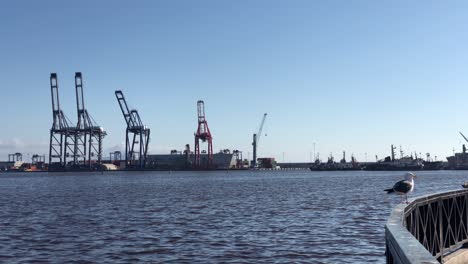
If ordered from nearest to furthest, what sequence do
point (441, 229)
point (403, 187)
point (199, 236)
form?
1. point (441, 229)
2. point (403, 187)
3. point (199, 236)

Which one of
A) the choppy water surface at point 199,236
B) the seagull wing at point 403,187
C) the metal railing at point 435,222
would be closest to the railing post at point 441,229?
the metal railing at point 435,222

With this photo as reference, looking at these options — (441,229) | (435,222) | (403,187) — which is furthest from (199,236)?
(435,222)

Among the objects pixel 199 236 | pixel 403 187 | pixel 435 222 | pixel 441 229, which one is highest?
pixel 403 187

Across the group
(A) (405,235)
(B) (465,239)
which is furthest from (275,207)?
(A) (405,235)

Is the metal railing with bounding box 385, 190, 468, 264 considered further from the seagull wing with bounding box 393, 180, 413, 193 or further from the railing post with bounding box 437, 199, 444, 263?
the seagull wing with bounding box 393, 180, 413, 193

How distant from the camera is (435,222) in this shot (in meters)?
12.7

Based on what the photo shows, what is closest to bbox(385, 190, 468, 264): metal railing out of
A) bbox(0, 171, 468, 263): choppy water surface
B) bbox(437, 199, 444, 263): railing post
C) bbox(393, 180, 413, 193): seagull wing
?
bbox(437, 199, 444, 263): railing post

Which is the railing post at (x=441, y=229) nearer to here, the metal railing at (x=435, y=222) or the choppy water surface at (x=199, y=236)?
the metal railing at (x=435, y=222)

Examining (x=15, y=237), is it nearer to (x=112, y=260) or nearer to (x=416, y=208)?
(x=112, y=260)

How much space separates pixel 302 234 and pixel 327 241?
2.14 metres

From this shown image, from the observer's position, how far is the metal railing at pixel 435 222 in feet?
28.4

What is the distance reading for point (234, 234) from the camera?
22.7 m

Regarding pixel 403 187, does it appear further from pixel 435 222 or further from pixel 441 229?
pixel 435 222

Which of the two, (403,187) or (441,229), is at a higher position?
(403,187)
